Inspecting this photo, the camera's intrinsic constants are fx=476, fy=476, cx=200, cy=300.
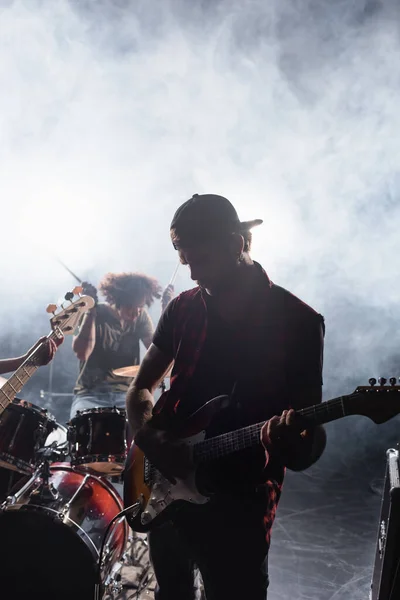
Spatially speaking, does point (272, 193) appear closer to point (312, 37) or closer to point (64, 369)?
point (312, 37)

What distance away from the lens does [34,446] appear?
2.90 metres

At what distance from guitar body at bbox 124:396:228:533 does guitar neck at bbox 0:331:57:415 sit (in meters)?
1.31

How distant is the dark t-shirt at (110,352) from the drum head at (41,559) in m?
1.76

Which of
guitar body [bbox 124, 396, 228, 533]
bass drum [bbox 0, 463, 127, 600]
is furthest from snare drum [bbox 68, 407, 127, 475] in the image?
guitar body [bbox 124, 396, 228, 533]

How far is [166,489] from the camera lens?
1.83m

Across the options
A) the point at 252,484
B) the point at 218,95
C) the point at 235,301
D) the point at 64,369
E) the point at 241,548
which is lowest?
the point at 241,548

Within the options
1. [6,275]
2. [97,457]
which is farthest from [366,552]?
[6,275]

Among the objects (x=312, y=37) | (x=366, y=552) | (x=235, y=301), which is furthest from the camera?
(x=312, y=37)

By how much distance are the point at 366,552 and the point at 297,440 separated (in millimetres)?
3387

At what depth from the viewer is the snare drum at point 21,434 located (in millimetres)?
→ 2846

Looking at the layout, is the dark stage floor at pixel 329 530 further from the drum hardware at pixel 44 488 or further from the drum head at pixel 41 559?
the drum hardware at pixel 44 488

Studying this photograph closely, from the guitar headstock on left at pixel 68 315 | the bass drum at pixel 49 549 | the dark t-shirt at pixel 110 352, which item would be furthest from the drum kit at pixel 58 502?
the dark t-shirt at pixel 110 352

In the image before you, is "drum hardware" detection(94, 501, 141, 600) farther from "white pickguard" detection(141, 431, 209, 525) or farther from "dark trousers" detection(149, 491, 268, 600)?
"dark trousers" detection(149, 491, 268, 600)

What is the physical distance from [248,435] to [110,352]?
317cm
